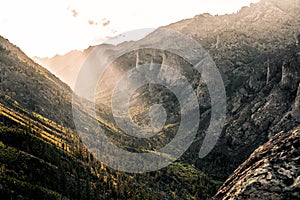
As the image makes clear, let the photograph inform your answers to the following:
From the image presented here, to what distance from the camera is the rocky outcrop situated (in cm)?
3734

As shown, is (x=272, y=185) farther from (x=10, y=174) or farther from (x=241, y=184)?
(x=10, y=174)

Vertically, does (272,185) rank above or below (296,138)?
below

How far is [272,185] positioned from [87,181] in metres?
171

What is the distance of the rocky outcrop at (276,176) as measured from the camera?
37.3 meters

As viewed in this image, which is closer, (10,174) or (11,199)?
(11,199)

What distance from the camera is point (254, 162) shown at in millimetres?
47500

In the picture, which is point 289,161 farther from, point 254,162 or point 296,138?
point 254,162

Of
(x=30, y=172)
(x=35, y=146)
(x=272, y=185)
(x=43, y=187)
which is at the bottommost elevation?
(x=272, y=185)

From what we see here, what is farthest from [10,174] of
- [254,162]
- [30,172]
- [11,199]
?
[254,162]

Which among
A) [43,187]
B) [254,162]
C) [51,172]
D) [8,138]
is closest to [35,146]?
[8,138]

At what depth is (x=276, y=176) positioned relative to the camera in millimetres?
38750

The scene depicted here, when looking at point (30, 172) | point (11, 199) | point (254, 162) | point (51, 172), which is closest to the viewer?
point (254, 162)

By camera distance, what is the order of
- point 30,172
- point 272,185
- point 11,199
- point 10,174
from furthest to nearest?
point 30,172 → point 10,174 → point 11,199 → point 272,185

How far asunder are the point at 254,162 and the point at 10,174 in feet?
424
